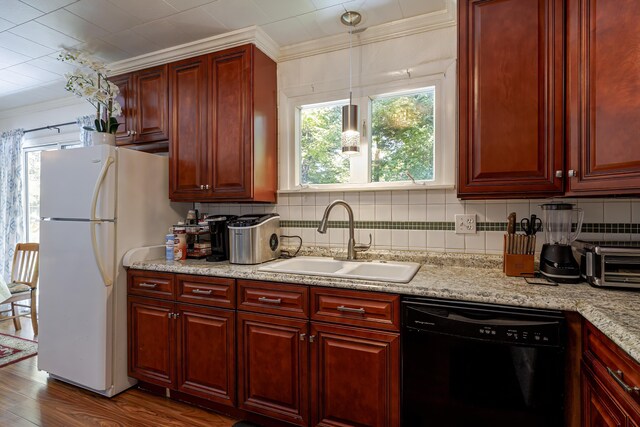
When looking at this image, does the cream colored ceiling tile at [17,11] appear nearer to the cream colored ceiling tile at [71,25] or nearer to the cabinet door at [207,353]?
the cream colored ceiling tile at [71,25]

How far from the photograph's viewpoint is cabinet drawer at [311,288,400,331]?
1.45m

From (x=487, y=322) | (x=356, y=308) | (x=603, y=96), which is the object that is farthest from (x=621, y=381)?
(x=603, y=96)

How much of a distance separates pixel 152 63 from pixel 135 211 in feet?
3.91

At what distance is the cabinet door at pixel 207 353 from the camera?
182cm

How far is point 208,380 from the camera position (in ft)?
6.15

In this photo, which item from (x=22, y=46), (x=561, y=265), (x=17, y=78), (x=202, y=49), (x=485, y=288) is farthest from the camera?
(x=17, y=78)

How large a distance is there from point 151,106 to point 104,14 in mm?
650

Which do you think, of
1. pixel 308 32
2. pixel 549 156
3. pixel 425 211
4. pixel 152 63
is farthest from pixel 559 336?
pixel 152 63

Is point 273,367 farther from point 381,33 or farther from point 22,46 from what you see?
point 22,46

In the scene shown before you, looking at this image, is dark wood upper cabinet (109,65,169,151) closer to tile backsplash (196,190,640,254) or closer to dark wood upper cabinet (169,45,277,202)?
dark wood upper cabinet (169,45,277,202)

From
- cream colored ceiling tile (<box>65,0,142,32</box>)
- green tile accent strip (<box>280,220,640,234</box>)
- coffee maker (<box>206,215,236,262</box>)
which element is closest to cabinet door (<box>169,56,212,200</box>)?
coffee maker (<box>206,215,236,262</box>)

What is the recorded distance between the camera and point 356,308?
152 centimetres

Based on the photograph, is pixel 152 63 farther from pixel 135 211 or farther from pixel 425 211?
pixel 425 211

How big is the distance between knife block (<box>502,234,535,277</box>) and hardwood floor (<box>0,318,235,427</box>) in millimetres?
1756
